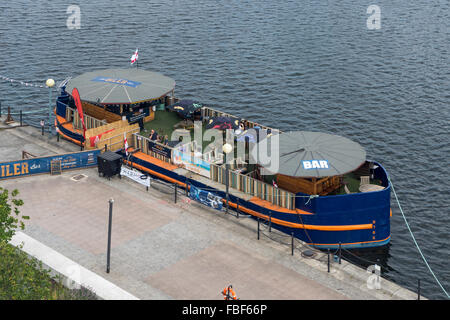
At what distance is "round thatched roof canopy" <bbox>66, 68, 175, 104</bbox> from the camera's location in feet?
152

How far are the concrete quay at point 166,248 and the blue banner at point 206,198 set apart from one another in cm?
38

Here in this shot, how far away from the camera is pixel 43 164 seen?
45500 mm

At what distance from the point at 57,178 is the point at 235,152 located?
11710mm

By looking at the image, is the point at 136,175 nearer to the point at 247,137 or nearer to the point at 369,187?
the point at 247,137

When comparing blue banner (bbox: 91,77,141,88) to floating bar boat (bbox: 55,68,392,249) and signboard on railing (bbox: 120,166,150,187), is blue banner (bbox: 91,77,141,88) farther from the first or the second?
signboard on railing (bbox: 120,166,150,187)

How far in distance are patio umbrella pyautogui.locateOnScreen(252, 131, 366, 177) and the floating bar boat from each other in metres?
0.06

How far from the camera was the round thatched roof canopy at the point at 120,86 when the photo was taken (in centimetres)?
4647

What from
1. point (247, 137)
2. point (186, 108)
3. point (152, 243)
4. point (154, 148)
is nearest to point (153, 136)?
point (154, 148)

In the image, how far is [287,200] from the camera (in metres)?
38.9

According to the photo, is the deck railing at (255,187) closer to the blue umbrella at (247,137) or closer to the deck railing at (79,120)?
the blue umbrella at (247,137)

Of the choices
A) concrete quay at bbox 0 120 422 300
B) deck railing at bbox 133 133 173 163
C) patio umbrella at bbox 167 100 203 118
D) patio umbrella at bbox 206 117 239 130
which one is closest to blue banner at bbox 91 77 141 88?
patio umbrella at bbox 167 100 203 118

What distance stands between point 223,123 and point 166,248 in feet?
37.5
